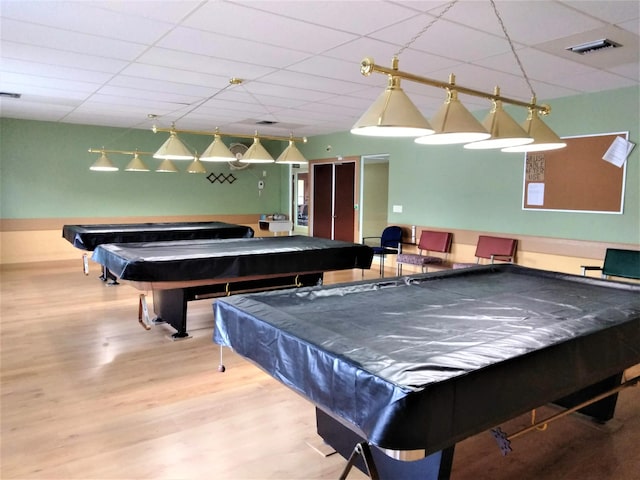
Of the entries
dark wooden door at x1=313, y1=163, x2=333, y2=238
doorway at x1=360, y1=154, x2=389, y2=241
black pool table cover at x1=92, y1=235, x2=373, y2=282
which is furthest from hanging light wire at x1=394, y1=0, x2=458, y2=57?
dark wooden door at x1=313, y1=163, x2=333, y2=238

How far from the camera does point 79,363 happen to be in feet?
11.6

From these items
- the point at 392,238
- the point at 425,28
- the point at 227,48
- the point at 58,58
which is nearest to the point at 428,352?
the point at 425,28

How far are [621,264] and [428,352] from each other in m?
3.93

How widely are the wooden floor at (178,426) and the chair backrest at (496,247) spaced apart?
2523mm

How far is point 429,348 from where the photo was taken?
1.76 meters

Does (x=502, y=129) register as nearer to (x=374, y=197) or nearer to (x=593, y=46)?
(x=593, y=46)

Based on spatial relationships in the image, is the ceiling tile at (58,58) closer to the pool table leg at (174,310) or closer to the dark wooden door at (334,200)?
the pool table leg at (174,310)

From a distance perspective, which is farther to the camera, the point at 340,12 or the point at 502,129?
the point at 340,12

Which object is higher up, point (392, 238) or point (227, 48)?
point (227, 48)

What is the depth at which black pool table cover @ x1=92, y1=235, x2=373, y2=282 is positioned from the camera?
3.70 m

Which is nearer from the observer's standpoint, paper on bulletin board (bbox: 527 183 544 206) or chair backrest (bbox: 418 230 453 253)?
paper on bulletin board (bbox: 527 183 544 206)

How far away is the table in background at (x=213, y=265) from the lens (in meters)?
3.72

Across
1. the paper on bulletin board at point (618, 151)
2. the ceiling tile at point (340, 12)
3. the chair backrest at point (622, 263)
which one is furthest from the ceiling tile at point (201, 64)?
the chair backrest at point (622, 263)

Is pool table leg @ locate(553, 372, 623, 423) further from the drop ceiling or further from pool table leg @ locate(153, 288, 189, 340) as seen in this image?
pool table leg @ locate(153, 288, 189, 340)
